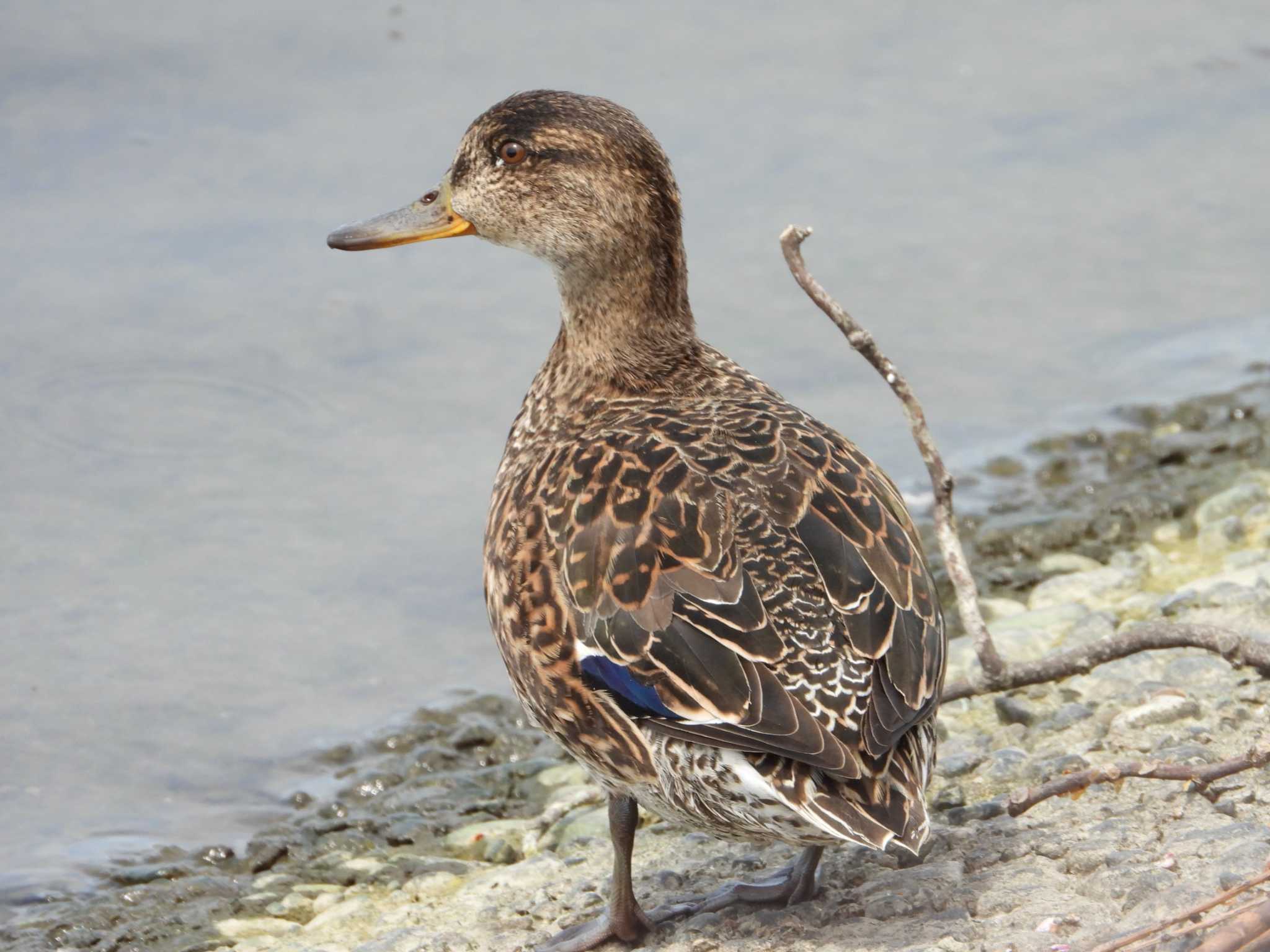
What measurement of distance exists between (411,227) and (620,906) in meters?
2.23

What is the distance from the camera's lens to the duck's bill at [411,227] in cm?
548

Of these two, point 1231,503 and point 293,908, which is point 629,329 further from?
point 1231,503

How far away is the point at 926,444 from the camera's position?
4.95 m

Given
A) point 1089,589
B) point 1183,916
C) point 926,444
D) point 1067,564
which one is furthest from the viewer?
point 1067,564

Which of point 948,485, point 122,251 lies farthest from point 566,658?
point 122,251

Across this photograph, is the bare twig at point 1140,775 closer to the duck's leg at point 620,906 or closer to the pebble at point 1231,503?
the duck's leg at point 620,906

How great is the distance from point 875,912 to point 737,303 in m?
4.88

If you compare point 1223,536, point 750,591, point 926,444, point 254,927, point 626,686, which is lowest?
point 254,927

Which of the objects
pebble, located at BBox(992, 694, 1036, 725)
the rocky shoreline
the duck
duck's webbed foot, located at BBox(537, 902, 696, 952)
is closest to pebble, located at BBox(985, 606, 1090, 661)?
the rocky shoreline

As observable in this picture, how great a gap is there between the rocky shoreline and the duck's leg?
0.09 meters

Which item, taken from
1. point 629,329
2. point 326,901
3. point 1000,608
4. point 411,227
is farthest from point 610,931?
point 1000,608

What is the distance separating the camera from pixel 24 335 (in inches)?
322

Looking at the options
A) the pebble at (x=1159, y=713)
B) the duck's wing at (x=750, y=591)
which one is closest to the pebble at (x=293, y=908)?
the duck's wing at (x=750, y=591)

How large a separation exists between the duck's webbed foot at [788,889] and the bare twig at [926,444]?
38.6 inches
